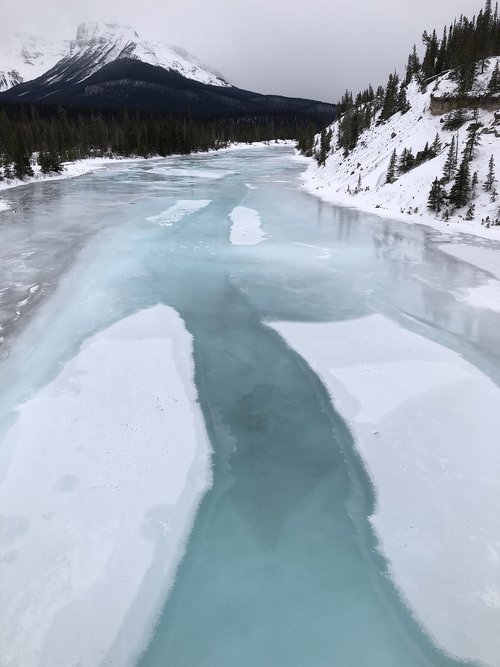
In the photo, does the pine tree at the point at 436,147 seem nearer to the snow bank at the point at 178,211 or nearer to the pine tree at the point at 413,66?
the snow bank at the point at 178,211

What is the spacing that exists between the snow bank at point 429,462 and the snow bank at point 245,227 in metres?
8.57

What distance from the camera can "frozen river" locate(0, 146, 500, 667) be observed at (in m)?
3.66

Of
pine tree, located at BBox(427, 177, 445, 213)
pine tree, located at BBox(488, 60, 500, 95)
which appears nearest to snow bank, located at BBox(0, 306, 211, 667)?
pine tree, located at BBox(427, 177, 445, 213)

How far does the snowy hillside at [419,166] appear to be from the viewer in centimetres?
2073

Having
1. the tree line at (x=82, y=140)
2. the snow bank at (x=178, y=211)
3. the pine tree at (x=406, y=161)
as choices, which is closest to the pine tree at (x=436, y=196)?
the pine tree at (x=406, y=161)

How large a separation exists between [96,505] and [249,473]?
1.75m

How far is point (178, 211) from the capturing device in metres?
23.8

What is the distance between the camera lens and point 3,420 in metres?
6.25

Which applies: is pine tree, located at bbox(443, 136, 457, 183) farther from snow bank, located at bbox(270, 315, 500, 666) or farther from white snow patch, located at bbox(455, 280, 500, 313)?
snow bank, located at bbox(270, 315, 500, 666)

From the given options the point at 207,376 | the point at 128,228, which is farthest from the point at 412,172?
the point at 207,376

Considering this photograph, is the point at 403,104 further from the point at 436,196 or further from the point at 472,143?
the point at 436,196

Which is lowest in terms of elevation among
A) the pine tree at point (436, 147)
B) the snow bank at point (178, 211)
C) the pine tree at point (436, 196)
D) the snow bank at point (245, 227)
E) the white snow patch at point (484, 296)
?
the white snow patch at point (484, 296)

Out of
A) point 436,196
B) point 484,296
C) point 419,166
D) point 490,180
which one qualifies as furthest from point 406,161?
point 484,296

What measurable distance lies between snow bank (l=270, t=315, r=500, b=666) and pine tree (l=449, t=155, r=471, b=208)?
14734 millimetres
